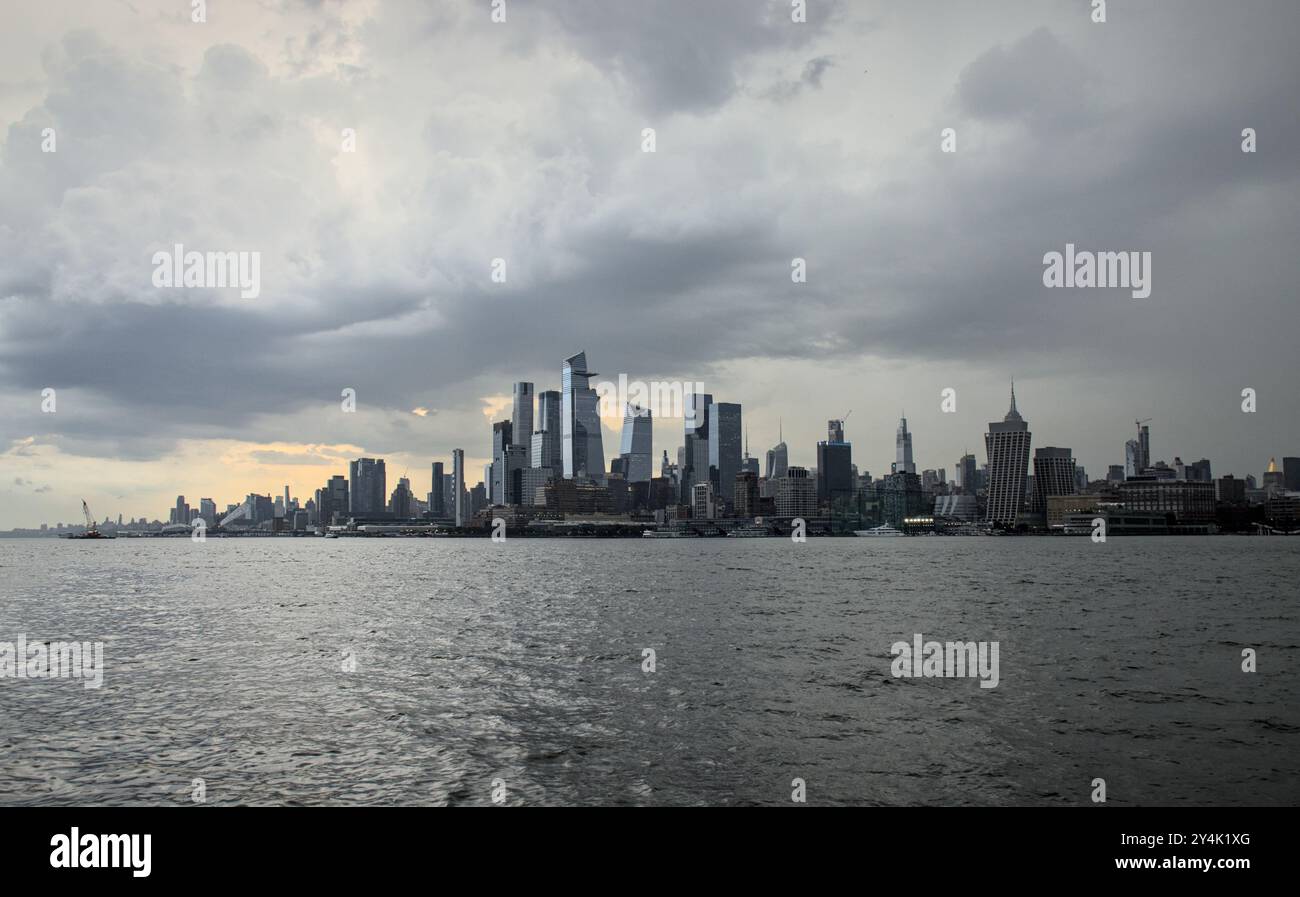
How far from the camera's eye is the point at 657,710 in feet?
97.8

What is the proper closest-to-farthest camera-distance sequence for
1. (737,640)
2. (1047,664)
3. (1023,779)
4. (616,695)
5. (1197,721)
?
1. (1023,779)
2. (1197,721)
3. (616,695)
4. (1047,664)
5. (737,640)

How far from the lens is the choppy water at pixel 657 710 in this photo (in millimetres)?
21188

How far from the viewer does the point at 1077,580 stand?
10494 centimetres

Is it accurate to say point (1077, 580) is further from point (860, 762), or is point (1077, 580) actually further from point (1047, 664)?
point (860, 762)

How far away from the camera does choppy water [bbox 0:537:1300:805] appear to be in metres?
21.2
